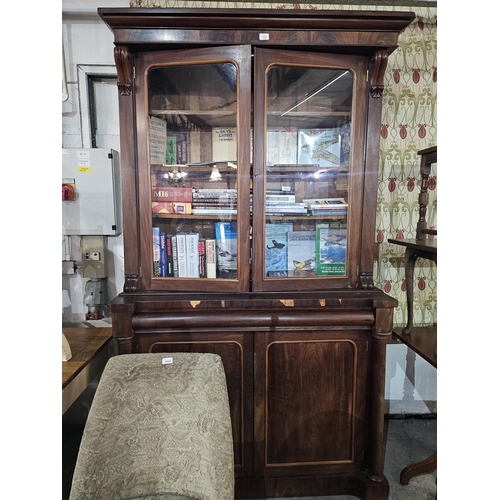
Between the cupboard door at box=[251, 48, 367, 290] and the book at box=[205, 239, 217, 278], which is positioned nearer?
the cupboard door at box=[251, 48, 367, 290]

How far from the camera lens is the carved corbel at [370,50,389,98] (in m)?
1.36

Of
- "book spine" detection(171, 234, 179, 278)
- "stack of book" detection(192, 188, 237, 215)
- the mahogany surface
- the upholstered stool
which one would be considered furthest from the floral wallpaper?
the mahogany surface

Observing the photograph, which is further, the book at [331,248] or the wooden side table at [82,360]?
the book at [331,248]

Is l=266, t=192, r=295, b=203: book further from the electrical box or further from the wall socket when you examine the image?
the wall socket

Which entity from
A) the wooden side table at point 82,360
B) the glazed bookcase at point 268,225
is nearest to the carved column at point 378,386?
the glazed bookcase at point 268,225

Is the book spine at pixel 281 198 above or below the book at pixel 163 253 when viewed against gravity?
above

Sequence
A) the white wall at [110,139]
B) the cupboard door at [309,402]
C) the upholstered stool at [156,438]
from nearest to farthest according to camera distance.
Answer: the upholstered stool at [156,438]
the cupboard door at [309,402]
the white wall at [110,139]

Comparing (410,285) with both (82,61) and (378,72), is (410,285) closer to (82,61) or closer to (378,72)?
(378,72)

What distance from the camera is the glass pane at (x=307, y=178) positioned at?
151 centimetres

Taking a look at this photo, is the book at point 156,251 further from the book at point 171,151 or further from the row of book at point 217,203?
the book at point 171,151

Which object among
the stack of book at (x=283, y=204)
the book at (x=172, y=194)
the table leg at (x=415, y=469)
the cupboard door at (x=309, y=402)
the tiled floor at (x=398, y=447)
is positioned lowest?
the tiled floor at (x=398, y=447)

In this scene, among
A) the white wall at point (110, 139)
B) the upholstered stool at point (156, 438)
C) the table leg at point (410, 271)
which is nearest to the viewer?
the upholstered stool at point (156, 438)

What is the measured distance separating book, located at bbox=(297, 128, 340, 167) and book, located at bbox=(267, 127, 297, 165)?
3 centimetres

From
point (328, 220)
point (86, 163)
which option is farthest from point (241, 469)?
point (86, 163)
